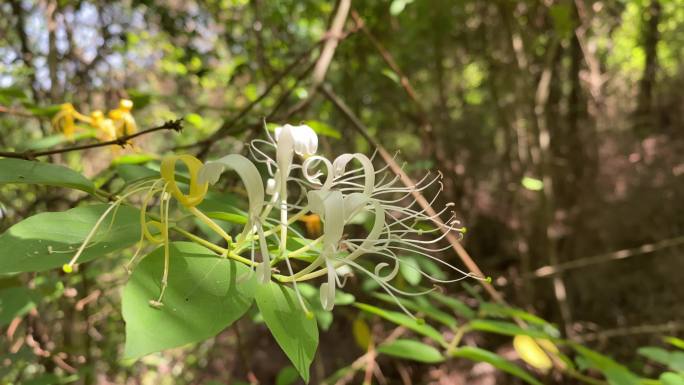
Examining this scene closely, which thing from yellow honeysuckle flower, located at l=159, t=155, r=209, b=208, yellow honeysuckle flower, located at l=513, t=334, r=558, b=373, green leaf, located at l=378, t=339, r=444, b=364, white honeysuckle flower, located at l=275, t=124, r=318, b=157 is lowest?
green leaf, located at l=378, t=339, r=444, b=364

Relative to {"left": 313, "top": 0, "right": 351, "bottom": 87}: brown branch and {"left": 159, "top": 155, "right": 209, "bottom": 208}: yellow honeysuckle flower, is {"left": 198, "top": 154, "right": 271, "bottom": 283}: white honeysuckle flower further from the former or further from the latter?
{"left": 313, "top": 0, "right": 351, "bottom": 87}: brown branch

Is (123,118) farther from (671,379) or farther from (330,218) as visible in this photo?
(671,379)

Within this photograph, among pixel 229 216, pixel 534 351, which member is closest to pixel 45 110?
pixel 229 216

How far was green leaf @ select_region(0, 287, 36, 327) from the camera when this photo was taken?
0.87 m

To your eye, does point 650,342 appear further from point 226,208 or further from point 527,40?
point 226,208

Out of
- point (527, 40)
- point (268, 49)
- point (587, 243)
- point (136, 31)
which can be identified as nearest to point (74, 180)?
point (268, 49)

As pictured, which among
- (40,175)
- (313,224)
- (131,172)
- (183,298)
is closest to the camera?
(183,298)

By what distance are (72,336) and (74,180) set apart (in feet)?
3.51

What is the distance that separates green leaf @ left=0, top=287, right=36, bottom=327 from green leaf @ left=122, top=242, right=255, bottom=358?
54cm

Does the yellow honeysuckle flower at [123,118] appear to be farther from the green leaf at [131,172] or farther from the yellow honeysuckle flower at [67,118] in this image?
the green leaf at [131,172]

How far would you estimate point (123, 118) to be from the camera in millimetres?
1147

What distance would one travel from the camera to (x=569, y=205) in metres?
4.02

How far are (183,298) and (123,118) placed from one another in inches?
32.2

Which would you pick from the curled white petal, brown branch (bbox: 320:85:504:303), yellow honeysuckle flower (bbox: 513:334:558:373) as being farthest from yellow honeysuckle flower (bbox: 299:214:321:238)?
yellow honeysuckle flower (bbox: 513:334:558:373)
